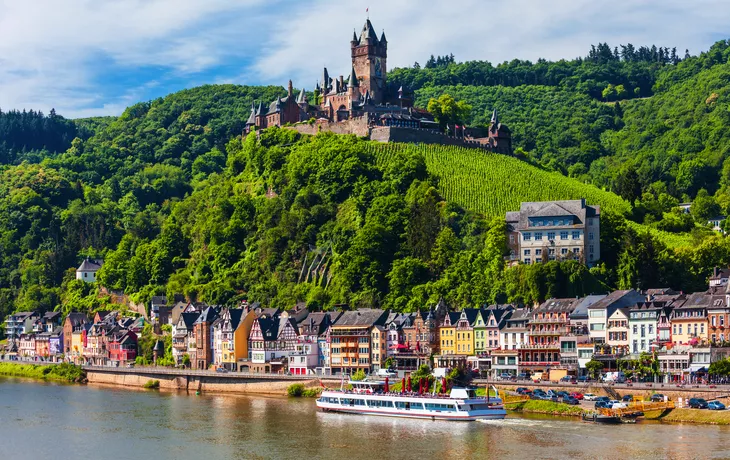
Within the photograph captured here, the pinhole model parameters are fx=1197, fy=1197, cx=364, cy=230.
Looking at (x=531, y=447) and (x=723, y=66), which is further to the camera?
(x=723, y=66)

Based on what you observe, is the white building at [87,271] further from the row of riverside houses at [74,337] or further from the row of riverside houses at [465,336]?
the row of riverside houses at [465,336]

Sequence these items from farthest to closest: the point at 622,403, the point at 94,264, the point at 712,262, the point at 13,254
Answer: the point at 13,254, the point at 94,264, the point at 712,262, the point at 622,403

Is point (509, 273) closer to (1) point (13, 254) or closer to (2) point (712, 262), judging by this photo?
(2) point (712, 262)

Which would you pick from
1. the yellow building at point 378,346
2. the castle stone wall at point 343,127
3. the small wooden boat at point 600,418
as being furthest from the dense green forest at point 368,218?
the small wooden boat at point 600,418

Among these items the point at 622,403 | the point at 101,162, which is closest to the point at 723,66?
the point at 101,162

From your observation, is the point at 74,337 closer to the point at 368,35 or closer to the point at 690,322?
the point at 368,35

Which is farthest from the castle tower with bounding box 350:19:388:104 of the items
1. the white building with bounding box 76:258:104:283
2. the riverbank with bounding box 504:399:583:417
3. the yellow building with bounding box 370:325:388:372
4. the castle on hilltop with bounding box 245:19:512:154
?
the riverbank with bounding box 504:399:583:417
